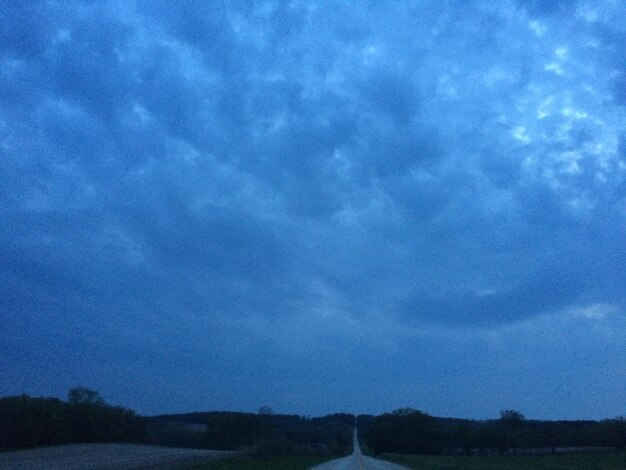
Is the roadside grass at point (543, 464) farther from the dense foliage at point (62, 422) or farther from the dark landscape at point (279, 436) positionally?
the dense foliage at point (62, 422)

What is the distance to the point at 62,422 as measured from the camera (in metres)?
77.8

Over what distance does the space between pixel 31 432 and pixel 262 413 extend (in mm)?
71465

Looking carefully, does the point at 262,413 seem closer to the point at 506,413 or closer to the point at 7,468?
the point at 506,413

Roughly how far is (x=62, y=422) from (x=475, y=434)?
254 ft

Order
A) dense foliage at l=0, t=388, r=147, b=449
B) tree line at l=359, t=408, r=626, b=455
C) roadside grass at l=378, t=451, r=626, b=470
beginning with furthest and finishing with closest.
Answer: tree line at l=359, t=408, r=626, b=455, dense foliage at l=0, t=388, r=147, b=449, roadside grass at l=378, t=451, r=626, b=470

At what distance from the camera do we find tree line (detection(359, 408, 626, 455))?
11700 centimetres

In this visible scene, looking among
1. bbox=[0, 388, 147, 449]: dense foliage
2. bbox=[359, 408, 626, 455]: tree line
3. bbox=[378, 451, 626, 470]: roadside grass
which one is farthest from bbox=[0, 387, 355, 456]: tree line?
bbox=[378, 451, 626, 470]: roadside grass

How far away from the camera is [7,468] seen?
142 feet

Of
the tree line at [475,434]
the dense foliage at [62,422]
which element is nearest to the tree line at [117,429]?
the dense foliage at [62,422]

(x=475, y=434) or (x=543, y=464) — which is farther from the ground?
(x=475, y=434)

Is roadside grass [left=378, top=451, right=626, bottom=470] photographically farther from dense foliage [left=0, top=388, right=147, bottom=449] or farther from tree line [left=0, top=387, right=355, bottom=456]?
dense foliage [left=0, top=388, right=147, bottom=449]

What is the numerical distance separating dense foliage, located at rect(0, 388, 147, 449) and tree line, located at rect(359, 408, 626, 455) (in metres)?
51.3

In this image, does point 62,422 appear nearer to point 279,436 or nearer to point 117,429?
point 117,429

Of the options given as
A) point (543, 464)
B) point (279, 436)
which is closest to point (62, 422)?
point (279, 436)
